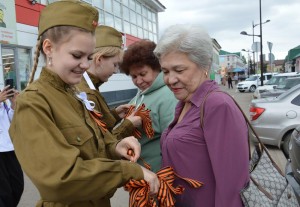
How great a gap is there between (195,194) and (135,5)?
21.3 meters

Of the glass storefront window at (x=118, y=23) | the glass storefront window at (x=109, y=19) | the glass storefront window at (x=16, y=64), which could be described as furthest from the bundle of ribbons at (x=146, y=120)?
the glass storefront window at (x=118, y=23)

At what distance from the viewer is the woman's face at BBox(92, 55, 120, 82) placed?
2.62 meters

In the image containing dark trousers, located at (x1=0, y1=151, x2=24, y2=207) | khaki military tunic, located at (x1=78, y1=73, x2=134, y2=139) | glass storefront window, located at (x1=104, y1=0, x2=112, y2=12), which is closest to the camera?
khaki military tunic, located at (x1=78, y1=73, x2=134, y2=139)

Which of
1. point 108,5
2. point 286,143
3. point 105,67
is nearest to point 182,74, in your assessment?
point 105,67

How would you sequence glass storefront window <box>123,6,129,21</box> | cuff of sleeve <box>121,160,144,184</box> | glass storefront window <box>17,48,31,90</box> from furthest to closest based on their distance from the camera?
glass storefront window <box>123,6,129,21</box> → glass storefront window <box>17,48,31,90</box> → cuff of sleeve <box>121,160,144,184</box>

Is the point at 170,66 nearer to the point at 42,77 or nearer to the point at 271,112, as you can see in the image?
the point at 42,77

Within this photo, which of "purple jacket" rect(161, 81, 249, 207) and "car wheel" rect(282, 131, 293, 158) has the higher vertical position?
"purple jacket" rect(161, 81, 249, 207)

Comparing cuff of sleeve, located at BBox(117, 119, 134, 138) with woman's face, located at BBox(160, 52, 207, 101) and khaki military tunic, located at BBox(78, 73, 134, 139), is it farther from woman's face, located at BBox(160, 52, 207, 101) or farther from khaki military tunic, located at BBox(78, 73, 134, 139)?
woman's face, located at BBox(160, 52, 207, 101)

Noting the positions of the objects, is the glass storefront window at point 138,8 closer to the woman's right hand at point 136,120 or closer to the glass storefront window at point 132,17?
the glass storefront window at point 132,17

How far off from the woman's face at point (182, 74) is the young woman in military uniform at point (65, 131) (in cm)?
42

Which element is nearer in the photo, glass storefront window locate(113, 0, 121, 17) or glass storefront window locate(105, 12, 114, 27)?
glass storefront window locate(105, 12, 114, 27)

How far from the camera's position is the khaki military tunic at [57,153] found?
122 cm

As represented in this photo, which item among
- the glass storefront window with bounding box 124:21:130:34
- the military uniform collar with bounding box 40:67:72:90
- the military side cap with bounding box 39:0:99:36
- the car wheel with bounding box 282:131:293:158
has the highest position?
the glass storefront window with bounding box 124:21:130:34

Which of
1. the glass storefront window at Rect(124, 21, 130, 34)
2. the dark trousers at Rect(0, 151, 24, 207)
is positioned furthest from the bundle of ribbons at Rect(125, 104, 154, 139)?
the glass storefront window at Rect(124, 21, 130, 34)
